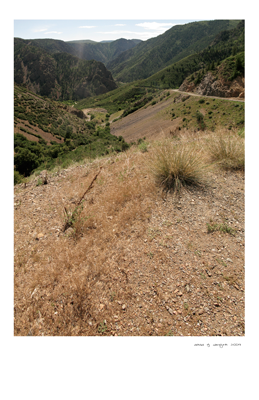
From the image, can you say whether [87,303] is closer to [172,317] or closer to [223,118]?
[172,317]

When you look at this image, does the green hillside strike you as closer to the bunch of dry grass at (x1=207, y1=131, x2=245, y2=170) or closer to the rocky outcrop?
the rocky outcrop

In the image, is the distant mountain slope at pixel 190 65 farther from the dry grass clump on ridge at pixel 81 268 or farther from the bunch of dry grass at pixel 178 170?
the dry grass clump on ridge at pixel 81 268

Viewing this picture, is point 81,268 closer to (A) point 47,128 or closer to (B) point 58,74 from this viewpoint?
(A) point 47,128

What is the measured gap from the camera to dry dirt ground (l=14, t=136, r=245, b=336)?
2139mm

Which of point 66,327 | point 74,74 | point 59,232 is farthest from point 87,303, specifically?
point 74,74

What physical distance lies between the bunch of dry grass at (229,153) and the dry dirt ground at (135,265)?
0.48 metres

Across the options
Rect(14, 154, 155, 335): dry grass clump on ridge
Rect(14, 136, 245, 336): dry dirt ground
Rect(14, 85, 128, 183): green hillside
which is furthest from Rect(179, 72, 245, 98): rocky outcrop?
Rect(14, 154, 155, 335): dry grass clump on ridge

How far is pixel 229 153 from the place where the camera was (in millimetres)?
4895

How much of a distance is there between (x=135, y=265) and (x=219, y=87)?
5406 cm

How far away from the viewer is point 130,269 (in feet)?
8.80

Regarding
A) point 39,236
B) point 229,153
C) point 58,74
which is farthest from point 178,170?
point 58,74

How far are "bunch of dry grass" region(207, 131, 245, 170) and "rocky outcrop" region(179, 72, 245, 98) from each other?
43910 mm

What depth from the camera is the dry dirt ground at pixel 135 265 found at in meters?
2.14

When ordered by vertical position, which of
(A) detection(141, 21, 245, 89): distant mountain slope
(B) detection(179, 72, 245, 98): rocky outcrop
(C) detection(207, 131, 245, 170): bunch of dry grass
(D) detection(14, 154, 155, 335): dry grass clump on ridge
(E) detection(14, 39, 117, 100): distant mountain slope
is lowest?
(D) detection(14, 154, 155, 335): dry grass clump on ridge
